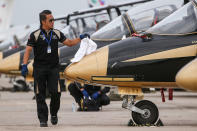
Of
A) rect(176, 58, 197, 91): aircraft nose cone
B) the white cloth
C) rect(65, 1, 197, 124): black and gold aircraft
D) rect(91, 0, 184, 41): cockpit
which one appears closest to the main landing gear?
rect(65, 1, 197, 124): black and gold aircraft

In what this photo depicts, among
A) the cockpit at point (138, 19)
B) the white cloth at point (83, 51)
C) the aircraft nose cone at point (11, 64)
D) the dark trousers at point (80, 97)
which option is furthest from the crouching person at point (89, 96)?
the aircraft nose cone at point (11, 64)

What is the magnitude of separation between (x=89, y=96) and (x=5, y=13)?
6076 centimetres

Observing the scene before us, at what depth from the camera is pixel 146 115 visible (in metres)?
10.7

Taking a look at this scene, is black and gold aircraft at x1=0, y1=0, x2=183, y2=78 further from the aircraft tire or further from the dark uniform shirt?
the aircraft tire

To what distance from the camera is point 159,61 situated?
410 inches

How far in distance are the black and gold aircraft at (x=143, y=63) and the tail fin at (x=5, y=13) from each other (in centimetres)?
6344

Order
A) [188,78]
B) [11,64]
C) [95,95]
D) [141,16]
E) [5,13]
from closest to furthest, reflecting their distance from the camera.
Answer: [188,78]
[141,16]
[95,95]
[11,64]
[5,13]

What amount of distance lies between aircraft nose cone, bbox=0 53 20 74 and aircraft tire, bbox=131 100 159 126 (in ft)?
30.7

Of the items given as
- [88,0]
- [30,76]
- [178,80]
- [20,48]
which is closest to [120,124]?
[178,80]

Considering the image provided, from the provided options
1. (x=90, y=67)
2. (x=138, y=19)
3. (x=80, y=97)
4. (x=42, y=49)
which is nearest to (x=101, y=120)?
(x=90, y=67)

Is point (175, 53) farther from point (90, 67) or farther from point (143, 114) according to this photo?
point (90, 67)

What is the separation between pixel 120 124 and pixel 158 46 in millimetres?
1579

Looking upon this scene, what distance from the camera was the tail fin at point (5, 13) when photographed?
7400cm

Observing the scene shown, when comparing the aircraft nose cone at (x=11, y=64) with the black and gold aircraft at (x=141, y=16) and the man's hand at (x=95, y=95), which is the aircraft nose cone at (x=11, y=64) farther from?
the man's hand at (x=95, y=95)
